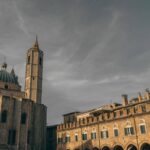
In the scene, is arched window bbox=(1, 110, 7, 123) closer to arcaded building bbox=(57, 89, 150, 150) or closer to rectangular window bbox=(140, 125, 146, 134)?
arcaded building bbox=(57, 89, 150, 150)

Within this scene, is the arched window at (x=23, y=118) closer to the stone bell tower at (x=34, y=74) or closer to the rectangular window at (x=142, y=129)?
the stone bell tower at (x=34, y=74)

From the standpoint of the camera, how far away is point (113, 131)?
114 feet

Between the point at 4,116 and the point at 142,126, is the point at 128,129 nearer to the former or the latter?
the point at 142,126

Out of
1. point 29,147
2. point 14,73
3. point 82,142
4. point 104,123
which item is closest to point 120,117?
point 104,123

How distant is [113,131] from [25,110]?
20.4 metres

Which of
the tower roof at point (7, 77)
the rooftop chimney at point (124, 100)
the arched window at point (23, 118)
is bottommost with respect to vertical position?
the arched window at point (23, 118)

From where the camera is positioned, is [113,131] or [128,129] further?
[113,131]

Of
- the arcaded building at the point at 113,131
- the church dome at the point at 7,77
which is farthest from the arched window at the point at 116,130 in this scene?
the church dome at the point at 7,77

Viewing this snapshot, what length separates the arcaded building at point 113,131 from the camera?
31.2 meters

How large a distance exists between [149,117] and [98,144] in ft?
33.6

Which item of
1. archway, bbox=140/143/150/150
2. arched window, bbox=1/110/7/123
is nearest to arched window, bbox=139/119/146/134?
archway, bbox=140/143/150/150

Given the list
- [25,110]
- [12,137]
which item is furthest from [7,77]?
[12,137]

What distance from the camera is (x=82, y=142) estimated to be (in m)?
39.2

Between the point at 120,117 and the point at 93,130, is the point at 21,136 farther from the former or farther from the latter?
the point at 120,117
